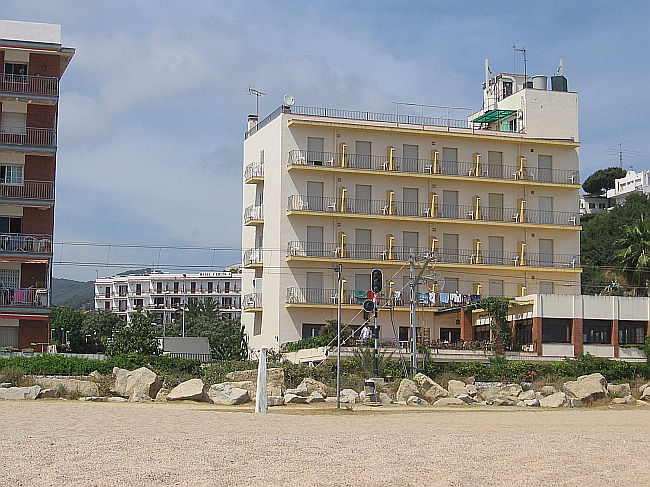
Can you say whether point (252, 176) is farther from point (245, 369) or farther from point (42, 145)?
point (245, 369)

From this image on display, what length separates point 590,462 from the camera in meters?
16.9

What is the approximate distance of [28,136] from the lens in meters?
56.0

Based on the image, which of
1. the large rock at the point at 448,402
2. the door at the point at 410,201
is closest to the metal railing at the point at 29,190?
the door at the point at 410,201

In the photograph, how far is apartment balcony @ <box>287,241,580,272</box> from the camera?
2574 inches

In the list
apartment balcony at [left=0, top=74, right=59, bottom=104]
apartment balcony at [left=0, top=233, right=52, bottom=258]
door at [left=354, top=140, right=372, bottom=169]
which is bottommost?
apartment balcony at [left=0, top=233, right=52, bottom=258]

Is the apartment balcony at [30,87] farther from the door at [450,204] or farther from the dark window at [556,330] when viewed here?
the dark window at [556,330]

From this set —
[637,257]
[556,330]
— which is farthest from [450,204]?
[637,257]

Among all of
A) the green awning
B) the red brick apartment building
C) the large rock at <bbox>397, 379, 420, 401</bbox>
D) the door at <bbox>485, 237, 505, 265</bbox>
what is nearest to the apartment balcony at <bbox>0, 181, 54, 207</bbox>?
the red brick apartment building

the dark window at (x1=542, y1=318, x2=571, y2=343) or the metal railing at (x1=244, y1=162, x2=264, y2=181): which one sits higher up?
the metal railing at (x1=244, y1=162, x2=264, y2=181)

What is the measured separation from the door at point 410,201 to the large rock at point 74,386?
1353 inches

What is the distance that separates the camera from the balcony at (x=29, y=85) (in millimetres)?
56000

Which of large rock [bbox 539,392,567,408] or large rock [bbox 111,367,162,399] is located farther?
large rock [bbox 539,392,567,408]

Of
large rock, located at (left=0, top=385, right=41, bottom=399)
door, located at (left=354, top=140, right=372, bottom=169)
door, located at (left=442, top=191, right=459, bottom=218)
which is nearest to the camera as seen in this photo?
large rock, located at (left=0, top=385, right=41, bottom=399)

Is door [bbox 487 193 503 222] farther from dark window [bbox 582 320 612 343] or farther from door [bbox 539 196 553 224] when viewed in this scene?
dark window [bbox 582 320 612 343]
